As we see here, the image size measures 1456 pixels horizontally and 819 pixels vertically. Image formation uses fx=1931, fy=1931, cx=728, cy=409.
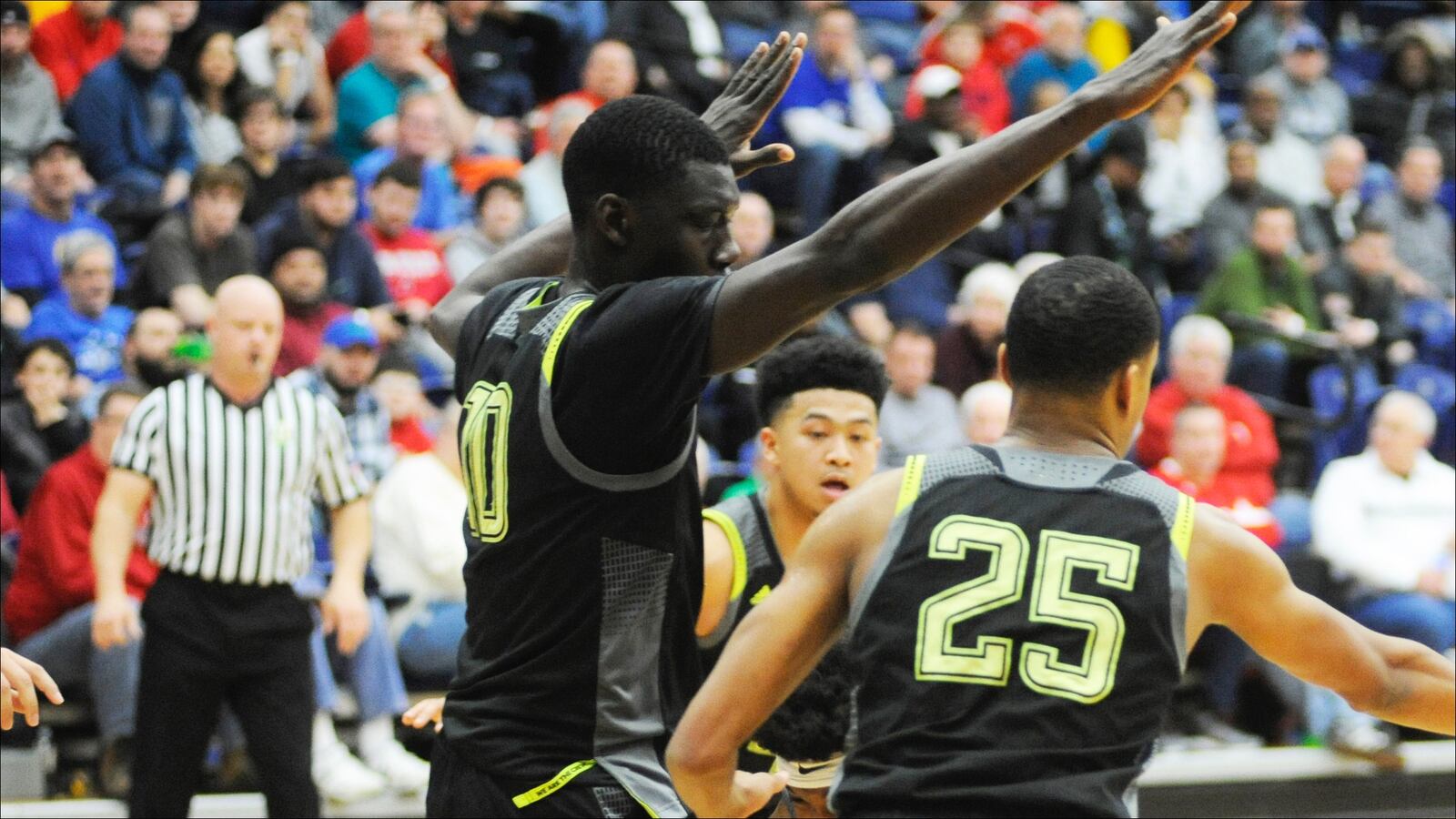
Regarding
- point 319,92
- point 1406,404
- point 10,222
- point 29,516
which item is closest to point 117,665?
point 29,516

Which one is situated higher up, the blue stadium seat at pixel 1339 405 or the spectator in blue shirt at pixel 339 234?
the spectator in blue shirt at pixel 339 234

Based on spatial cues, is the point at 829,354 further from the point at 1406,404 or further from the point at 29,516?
the point at 1406,404

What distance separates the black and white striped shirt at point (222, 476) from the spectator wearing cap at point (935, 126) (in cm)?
543

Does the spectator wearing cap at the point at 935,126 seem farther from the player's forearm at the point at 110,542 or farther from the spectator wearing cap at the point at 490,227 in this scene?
the player's forearm at the point at 110,542

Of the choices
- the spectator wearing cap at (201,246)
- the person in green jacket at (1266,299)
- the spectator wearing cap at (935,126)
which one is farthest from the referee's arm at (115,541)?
the person in green jacket at (1266,299)

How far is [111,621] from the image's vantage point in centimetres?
672

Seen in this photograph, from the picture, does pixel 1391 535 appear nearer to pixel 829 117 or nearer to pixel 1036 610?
pixel 829 117

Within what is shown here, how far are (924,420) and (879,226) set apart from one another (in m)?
6.67

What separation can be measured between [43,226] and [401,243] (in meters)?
1.77

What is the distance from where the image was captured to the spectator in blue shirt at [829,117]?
11.5m

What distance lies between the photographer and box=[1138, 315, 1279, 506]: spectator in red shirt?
382 inches

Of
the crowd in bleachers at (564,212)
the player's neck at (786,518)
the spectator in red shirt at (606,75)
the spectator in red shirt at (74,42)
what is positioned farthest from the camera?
the spectator in red shirt at (606,75)

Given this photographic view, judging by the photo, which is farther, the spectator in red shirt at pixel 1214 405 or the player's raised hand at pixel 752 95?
the spectator in red shirt at pixel 1214 405

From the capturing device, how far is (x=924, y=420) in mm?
9594
